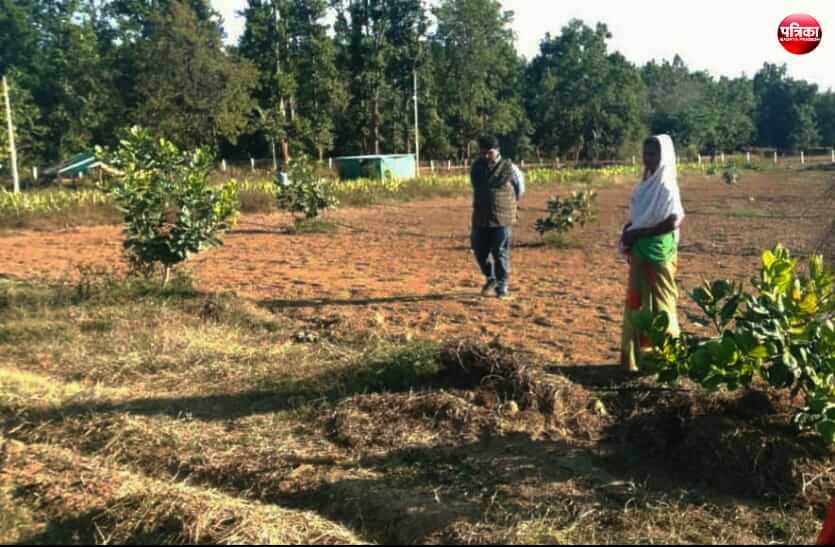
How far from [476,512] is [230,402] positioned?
6.64ft

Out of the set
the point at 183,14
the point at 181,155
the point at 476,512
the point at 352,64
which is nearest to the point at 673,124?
the point at 352,64

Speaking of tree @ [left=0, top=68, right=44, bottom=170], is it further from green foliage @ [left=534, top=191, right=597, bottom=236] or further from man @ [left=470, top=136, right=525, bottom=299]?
man @ [left=470, top=136, right=525, bottom=299]

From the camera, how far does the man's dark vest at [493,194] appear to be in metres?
6.90

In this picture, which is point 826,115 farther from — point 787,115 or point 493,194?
point 493,194

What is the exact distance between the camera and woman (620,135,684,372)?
438 centimetres

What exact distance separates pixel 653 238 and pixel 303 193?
11856mm

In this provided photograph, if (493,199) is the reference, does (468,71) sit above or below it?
above

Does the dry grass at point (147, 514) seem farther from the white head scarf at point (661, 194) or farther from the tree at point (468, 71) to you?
the tree at point (468, 71)

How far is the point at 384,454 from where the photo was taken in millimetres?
3576

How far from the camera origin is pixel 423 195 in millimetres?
25766

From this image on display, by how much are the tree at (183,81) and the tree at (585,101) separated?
1110 inches

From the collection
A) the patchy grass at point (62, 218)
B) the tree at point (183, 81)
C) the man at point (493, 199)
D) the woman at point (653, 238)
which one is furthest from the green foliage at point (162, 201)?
the tree at point (183, 81)

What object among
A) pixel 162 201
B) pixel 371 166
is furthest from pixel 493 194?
pixel 371 166

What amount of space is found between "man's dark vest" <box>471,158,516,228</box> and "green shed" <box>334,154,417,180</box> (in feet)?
88.9
